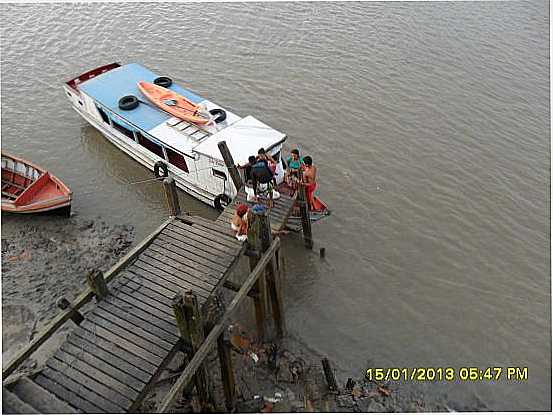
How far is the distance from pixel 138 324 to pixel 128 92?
10.8 m

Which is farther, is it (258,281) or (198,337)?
(258,281)

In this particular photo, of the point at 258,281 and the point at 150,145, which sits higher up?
the point at 150,145

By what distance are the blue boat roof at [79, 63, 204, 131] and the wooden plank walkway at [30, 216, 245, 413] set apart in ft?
20.5

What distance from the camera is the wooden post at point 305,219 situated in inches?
502

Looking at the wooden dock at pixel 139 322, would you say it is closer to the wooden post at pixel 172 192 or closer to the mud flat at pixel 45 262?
the wooden post at pixel 172 192

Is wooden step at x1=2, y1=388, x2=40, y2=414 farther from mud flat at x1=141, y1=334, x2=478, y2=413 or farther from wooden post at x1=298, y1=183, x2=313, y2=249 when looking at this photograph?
wooden post at x1=298, y1=183, x2=313, y2=249

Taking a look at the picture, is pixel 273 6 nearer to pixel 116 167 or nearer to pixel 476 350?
pixel 116 167

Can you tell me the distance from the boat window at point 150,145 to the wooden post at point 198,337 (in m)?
8.30

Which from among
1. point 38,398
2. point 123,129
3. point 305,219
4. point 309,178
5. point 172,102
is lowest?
point 305,219

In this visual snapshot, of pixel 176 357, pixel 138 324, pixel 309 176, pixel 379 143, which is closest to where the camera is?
pixel 138 324

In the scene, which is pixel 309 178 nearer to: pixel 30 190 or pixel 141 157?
pixel 141 157

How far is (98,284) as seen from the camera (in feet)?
28.8

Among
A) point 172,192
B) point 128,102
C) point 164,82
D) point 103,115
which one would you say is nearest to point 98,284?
point 172,192

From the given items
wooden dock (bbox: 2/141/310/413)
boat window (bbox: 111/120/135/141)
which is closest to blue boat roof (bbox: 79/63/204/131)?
boat window (bbox: 111/120/135/141)
